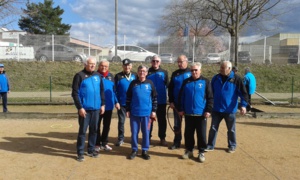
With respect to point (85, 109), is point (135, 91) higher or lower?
higher

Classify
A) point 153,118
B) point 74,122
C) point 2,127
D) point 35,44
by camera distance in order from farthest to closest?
point 35,44, point 74,122, point 2,127, point 153,118

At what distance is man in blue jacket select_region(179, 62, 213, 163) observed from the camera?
4.93 meters

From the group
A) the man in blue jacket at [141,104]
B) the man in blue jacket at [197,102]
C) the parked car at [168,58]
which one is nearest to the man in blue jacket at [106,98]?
the man in blue jacket at [141,104]

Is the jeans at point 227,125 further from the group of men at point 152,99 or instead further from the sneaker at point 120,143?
the sneaker at point 120,143

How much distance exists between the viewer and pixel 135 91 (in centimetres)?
504

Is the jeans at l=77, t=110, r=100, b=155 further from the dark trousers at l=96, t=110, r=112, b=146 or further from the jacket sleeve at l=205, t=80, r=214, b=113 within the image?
the jacket sleeve at l=205, t=80, r=214, b=113

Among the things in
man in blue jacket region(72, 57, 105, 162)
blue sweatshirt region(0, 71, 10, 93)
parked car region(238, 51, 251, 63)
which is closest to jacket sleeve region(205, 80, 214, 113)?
man in blue jacket region(72, 57, 105, 162)

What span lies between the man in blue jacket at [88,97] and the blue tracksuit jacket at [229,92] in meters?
2.23

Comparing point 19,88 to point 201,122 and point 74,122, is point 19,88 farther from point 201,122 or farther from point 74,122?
point 201,122

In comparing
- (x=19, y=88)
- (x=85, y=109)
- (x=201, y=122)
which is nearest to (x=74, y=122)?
(x=85, y=109)

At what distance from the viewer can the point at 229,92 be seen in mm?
5336

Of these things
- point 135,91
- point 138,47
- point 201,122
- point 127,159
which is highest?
point 138,47

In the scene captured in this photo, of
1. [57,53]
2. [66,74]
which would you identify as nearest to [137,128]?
[66,74]

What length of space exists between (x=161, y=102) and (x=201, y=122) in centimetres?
111
